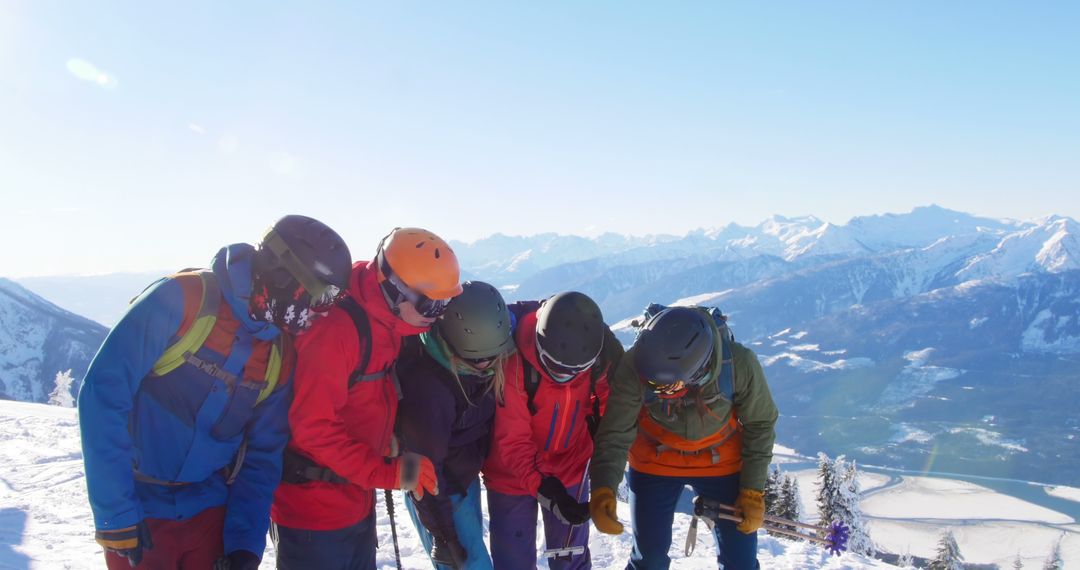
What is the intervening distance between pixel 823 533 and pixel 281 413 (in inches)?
245

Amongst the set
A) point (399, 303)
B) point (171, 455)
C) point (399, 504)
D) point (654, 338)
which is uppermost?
point (399, 303)

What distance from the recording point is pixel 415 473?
16.3 feet

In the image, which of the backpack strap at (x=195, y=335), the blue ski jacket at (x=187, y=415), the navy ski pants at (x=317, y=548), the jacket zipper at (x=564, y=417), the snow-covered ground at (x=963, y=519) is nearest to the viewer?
the blue ski jacket at (x=187, y=415)

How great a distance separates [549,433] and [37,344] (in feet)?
696

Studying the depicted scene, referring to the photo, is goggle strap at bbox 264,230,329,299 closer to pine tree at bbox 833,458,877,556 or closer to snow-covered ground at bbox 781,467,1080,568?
pine tree at bbox 833,458,877,556

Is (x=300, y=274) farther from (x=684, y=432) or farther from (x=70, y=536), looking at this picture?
(x=70, y=536)

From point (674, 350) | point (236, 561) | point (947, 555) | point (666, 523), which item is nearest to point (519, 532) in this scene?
point (666, 523)

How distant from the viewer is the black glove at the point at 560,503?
587 cm

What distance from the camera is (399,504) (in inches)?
463

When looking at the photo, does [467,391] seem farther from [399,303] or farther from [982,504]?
[982,504]

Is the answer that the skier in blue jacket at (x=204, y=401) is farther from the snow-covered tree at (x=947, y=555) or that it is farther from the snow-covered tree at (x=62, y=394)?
the snow-covered tree at (x=62, y=394)

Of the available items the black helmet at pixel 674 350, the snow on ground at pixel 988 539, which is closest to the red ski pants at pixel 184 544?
the black helmet at pixel 674 350

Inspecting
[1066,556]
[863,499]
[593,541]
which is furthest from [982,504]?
[593,541]

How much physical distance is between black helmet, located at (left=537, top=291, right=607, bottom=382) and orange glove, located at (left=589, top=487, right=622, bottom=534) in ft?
4.35
